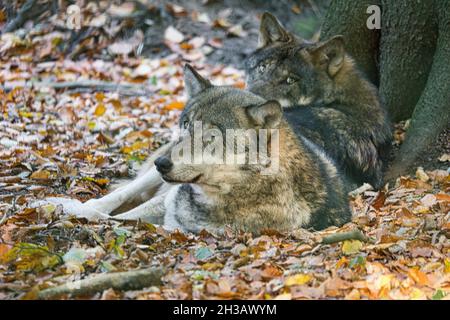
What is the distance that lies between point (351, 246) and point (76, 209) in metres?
2.33

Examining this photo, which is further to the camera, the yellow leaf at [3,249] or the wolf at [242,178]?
the wolf at [242,178]

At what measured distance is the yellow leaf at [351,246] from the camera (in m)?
4.84

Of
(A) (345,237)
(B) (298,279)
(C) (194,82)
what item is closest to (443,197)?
(A) (345,237)

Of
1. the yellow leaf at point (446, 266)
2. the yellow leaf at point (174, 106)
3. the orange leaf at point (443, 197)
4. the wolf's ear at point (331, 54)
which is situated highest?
the wolf's ear at point (331, 54)

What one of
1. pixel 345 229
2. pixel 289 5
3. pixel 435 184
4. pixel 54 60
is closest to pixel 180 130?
pixel 345 229

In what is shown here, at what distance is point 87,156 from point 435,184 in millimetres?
3741

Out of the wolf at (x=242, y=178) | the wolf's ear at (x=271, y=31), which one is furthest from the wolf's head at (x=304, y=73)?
the wolf at (x=242, y=178)

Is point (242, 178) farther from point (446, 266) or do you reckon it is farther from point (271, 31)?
point (271, 31)

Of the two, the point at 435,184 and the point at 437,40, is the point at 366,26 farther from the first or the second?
the point at 435,184

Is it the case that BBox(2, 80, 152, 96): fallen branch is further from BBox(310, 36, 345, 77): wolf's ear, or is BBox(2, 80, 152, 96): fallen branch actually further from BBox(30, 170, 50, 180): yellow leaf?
BBox(310, 36, 345, 77): wolf's ear

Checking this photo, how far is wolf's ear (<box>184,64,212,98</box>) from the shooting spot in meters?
5.67

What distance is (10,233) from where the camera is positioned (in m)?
5.07

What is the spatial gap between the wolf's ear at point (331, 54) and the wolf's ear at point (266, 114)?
2281mm

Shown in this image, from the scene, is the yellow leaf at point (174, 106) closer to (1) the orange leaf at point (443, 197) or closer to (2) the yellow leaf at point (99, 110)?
(2) the yellow leaf at point (99, 110)
